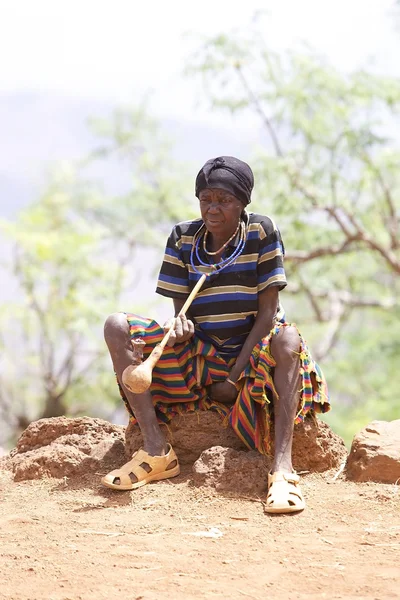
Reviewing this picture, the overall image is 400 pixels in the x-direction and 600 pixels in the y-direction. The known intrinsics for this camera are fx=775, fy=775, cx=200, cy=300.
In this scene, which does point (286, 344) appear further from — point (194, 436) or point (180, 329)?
point (194, 436)

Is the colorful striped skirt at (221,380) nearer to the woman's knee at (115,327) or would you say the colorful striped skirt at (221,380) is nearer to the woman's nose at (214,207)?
the woman's knee at (115,327)

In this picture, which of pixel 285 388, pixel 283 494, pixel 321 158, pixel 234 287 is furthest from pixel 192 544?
pixel 321 158

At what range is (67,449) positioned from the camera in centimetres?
404

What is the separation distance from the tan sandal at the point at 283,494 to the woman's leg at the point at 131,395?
0.60 meters

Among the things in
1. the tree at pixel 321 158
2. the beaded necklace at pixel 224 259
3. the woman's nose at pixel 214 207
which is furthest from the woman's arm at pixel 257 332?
the tree at pixel 321 158

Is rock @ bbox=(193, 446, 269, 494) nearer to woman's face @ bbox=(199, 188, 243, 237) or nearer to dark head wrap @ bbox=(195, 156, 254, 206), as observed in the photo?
woman's face @ bbox=(199, 188, 243, 237)

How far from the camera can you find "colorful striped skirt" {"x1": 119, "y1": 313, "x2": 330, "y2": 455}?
3.59 metres

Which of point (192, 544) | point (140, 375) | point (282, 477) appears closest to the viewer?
point (192, 544)

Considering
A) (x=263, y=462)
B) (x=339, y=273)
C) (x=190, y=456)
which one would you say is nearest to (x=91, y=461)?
(x=190, y=456)

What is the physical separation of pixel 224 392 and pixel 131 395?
0.45 m

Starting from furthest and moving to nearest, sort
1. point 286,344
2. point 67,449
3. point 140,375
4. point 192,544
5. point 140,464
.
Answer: point 67,449 < point 140,464 < point 286,344 < point 140,375 < point 192,544

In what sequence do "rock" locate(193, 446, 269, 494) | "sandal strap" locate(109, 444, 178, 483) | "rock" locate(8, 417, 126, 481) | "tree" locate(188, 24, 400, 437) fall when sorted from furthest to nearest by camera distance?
"tree" locate(188, 24, 400, 437)
"rock" locate(8, 417, 126, 481)
"sandal strap" locate(109, 444, 178, 483)
"rock" locate(193, 446, 269, 494)

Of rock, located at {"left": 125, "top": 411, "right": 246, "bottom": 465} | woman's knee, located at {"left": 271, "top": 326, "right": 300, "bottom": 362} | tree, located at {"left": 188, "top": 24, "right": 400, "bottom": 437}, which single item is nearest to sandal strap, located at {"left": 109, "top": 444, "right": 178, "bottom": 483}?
rock, located at {"left": 125, "top": 411, "right": 246, "bottom": 465}

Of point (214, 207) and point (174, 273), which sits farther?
point (174, 273)
